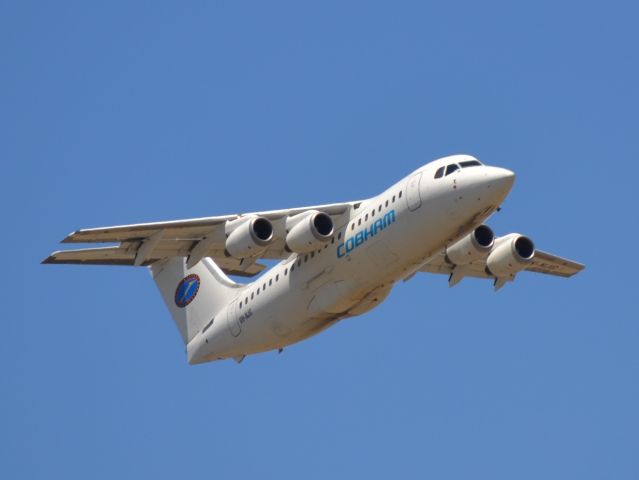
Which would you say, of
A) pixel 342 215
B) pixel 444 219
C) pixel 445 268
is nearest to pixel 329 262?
pixel 342 215

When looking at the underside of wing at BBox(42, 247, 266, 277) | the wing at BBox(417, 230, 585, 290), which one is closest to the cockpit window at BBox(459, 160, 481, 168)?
the wing at BBox(417, 230, 585, 290)

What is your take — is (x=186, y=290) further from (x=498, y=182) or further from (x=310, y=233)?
(x=498, y=182)

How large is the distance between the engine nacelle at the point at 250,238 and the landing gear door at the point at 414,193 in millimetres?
2583

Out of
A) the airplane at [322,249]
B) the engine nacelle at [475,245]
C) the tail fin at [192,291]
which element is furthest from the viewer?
the tail fin at [192,291]

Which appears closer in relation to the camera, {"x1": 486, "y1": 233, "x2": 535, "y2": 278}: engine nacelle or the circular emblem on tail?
{"x1": 486, "y1": 233, "x2": 535, "y2": 278}: engine nacelle

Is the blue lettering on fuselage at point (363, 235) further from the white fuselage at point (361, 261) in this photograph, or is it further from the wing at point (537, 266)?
the wing at point (537, 266)

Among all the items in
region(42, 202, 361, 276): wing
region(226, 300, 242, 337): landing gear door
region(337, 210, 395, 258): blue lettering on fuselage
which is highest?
region(42, 202, 361, 276): wing

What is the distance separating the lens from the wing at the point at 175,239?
24.1 meters

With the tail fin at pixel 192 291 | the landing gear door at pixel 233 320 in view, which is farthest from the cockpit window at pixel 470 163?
the tail fin at pixel 192 291

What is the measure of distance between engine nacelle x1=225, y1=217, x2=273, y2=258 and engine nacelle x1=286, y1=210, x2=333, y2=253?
0.41 metres

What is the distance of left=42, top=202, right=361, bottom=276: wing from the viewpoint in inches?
950

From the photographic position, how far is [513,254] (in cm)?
2614

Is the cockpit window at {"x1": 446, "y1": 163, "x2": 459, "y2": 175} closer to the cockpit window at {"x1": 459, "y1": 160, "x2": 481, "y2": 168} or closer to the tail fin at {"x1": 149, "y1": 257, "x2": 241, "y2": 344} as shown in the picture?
the cockpit window at {"x1": 459, "y1": 160, "x2": 481, "y2": 168}

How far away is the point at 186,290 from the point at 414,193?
7.07 metres
